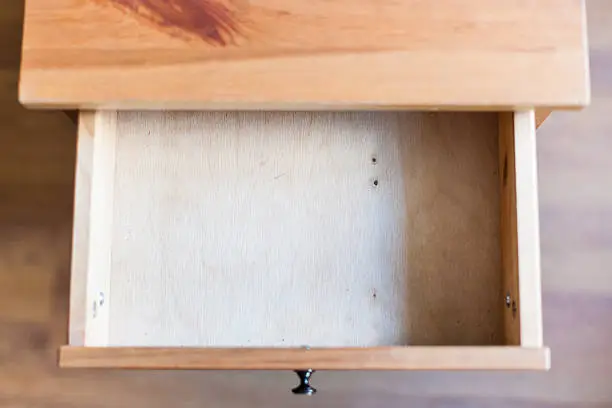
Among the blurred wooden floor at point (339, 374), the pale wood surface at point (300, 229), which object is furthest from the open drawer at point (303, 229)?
the blurred wooden floor at point (339, 374)

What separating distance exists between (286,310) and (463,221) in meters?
0.16

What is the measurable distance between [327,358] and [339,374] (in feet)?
0.68

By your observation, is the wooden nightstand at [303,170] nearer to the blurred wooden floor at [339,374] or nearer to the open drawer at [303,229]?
the open drawer at [303,229]

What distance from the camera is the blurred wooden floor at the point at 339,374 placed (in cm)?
70

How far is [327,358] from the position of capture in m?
0.50

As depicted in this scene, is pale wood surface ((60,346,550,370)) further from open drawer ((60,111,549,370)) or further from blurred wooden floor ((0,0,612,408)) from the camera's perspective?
blurred wooden floor ((0,0,612,408))

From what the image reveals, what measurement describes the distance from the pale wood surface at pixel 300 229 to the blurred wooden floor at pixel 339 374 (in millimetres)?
116

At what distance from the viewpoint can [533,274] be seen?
53 centimetres

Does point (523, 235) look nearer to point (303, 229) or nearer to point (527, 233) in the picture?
point (527, 233)

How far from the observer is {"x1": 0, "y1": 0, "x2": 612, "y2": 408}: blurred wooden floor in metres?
0.70

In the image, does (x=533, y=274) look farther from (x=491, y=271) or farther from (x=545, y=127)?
(x=545, y=127)

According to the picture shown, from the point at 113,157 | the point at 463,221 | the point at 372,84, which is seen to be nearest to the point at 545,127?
the point at 463,221

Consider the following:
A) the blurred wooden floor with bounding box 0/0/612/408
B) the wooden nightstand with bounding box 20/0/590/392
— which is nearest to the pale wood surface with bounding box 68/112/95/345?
the wooden nightstand with bounding box 20/0/590/392

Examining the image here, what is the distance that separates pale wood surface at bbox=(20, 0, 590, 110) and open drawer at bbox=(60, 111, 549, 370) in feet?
0.24
